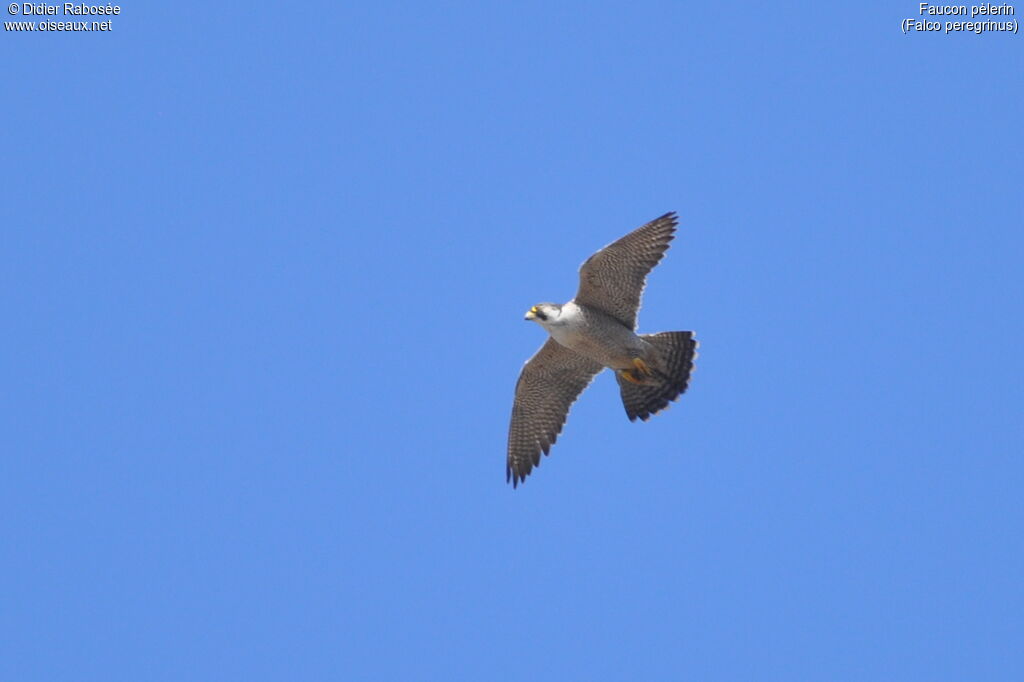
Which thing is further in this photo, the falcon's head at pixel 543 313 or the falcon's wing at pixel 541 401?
the falcon's wing at pixel 541 401

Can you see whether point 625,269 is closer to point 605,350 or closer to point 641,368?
point 605,350

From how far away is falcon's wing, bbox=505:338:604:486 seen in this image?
1652 cm

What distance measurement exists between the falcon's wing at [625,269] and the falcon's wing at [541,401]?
109 cm

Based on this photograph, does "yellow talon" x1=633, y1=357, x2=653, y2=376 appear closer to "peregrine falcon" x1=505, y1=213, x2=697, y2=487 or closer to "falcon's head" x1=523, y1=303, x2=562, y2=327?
"peregrine falcon" x1=505, y1=213, x2=697, y2=487

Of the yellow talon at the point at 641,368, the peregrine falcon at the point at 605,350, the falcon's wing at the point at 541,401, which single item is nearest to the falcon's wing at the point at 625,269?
the peregrine falcon at the point at 605,350

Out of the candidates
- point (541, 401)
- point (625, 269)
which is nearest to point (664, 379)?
point (625, 269)

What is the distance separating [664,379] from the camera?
52.1 feet

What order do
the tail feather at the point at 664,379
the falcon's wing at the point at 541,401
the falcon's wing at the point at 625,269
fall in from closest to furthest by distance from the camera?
1. the falcon's wing at the point at 625,269
2. the tail feather at the point at 664,379
3. the falcon's wing at the point at 541,401

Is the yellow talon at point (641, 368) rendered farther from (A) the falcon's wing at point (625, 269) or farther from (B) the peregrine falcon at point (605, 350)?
(A) the falcon's wing at point (625, 269)

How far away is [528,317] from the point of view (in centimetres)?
1527

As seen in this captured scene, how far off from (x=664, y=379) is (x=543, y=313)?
1.65m

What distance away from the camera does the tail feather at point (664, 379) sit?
15.7 m

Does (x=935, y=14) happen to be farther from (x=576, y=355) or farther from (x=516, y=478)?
(x=516, y=478)

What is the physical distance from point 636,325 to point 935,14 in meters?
6.88
